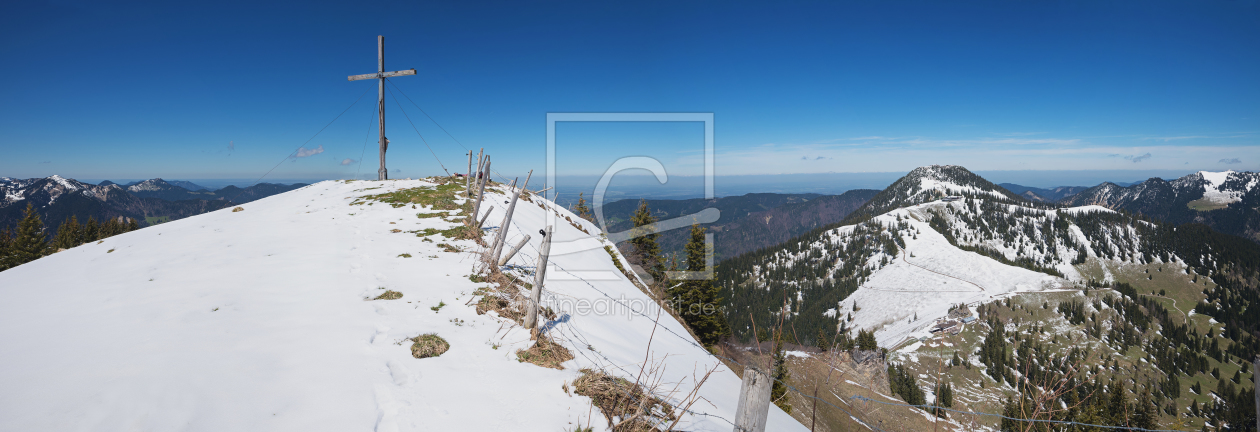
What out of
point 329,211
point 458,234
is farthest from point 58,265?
point 458,234

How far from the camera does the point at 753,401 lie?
2818 mm

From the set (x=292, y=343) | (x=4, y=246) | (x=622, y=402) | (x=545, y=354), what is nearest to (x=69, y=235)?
(x=4, y=246)

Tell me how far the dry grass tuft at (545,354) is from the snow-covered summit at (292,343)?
138 millimetres

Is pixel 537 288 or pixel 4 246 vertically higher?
pixel 537 288

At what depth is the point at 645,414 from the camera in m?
4.25

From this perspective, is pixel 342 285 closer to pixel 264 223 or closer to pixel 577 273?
pixel 577 273

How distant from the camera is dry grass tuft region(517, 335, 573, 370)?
5184 millimetres

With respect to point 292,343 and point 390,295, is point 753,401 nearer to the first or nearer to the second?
point 292,343

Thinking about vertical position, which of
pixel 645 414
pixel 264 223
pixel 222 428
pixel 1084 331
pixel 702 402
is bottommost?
pixel 1084 331

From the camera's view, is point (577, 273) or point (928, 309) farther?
point (928, 309)

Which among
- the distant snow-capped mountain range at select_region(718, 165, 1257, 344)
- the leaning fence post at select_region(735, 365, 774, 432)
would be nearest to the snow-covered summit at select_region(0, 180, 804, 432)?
the leaning fence post at select_region(735, 365, 774, 432)

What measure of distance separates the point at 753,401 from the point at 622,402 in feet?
5.98

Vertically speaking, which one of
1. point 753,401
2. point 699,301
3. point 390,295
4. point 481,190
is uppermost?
point 481,190

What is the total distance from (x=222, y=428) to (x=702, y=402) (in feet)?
17.6
